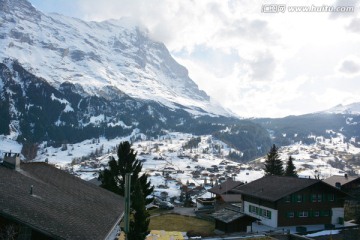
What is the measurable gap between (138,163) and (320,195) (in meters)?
29.0

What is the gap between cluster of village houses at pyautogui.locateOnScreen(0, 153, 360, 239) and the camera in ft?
59.6

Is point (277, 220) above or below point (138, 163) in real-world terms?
below

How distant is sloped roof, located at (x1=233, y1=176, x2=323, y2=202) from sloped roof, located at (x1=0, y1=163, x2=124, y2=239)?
33.1m

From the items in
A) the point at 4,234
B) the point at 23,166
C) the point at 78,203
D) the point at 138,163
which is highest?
the point at 138,163

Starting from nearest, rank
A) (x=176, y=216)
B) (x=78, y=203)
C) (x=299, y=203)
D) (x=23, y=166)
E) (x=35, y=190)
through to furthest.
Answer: (x=35, y=190), (x=78, y=203), (x=23, y=166), (x=299, y=203), (x=176, y=216)

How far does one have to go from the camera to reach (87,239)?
1834 centimetres

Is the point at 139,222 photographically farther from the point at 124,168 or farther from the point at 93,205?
the point at 124,168

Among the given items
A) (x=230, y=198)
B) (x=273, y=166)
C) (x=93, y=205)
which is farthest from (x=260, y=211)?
(x=93, y=205)

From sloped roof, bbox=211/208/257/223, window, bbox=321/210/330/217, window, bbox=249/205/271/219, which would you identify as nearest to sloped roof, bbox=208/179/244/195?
window, bbox=249/205/271/219

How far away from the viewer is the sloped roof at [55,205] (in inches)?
706

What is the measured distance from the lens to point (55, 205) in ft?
70.5

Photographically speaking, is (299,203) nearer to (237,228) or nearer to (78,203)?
(237,228)

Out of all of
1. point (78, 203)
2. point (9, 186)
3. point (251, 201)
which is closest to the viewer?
point (9, 186)

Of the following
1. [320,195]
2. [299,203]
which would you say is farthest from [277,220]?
[320,195]
